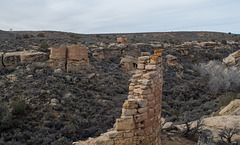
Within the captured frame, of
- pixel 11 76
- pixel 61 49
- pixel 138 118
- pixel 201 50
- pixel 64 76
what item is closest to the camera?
pixel 138 118

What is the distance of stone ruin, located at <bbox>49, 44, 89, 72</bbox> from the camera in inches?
616

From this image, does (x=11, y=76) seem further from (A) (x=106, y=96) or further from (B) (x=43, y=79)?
(A) (x=106, y=96)

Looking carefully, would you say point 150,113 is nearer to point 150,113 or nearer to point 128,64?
point 150,113

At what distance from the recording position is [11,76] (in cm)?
1305

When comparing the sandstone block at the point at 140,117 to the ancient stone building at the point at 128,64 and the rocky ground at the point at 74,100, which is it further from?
the ancient stone building at the point at 128,64

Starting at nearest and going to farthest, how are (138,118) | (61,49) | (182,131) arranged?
(138,118) → (182,131) → (61,49)

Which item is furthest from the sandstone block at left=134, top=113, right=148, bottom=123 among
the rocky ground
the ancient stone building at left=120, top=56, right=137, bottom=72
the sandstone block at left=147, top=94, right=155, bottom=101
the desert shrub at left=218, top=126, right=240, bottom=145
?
the ancient stone building at left=120, top=56, right=137, bottom=72

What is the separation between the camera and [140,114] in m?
3.43

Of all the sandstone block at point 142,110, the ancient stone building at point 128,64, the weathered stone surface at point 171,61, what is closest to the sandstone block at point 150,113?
the sandstone block at point 142,110

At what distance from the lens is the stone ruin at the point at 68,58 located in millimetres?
15656

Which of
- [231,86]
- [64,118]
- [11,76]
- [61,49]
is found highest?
[61,49]

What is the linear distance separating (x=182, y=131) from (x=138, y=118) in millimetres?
3743

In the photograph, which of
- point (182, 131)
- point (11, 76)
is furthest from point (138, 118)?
point (11, 76)

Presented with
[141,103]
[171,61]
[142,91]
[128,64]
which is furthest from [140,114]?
[171,61]
